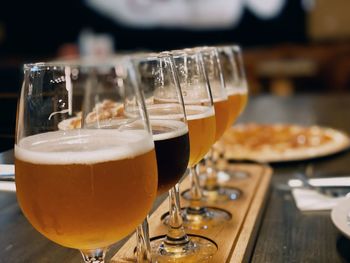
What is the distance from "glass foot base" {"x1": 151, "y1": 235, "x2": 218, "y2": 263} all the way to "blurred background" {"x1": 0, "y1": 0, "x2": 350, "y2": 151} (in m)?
3.72

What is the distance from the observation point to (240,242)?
84 centimetres

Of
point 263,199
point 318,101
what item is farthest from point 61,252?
point 318,101

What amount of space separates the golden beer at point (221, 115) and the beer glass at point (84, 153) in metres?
0.41

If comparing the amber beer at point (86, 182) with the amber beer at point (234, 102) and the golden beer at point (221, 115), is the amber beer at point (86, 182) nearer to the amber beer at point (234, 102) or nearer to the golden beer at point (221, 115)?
the golden beer at point (221, 115)

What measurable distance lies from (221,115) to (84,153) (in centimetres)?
50

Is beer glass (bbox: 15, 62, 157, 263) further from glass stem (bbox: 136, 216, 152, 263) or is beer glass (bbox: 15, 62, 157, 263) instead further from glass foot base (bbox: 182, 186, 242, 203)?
glass foot base (bbox: 182, 186, 242, 203)

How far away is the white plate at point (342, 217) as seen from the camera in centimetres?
79

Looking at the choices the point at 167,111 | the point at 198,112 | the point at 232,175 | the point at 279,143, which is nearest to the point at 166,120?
the point at 167,111

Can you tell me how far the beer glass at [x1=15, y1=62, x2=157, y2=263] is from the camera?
1.72 ft

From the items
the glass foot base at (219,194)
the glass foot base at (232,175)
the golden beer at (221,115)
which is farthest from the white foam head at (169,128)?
the glass foot base at (232,175)

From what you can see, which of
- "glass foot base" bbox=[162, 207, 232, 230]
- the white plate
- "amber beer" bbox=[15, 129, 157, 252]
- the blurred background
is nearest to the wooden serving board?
"glass foot base" bbox=[162, 207, 232, 230]

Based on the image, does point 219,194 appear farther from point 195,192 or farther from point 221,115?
point 221,115

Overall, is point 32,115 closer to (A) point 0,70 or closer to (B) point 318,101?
(B) point 318,101

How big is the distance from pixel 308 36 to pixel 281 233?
517 centimetres
